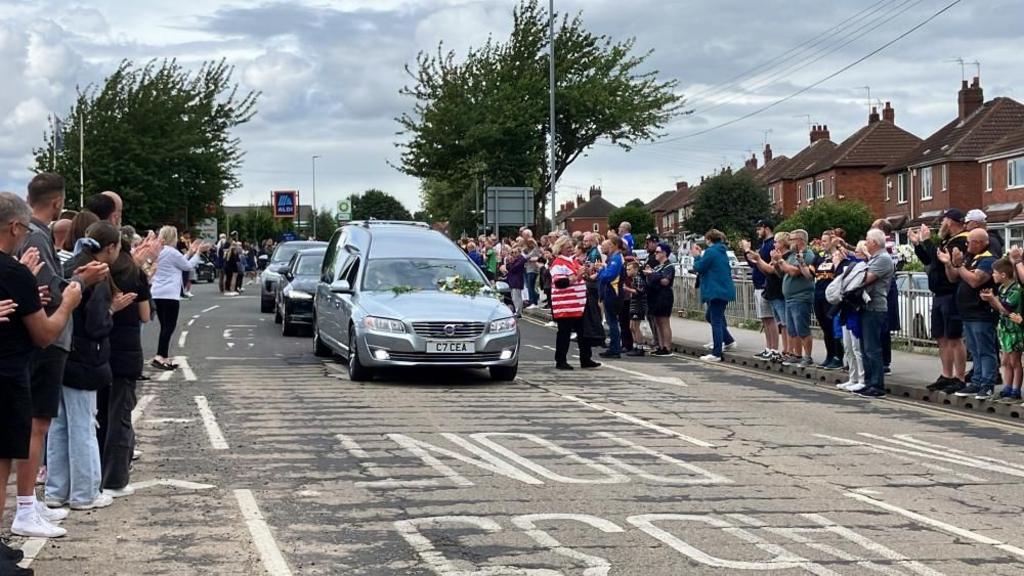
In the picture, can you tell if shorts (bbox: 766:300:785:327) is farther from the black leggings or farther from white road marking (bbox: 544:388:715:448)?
the black leggings

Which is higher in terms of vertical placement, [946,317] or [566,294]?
[566,294]

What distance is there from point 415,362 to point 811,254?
5.90 meters

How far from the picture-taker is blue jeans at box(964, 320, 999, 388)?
13.8 m

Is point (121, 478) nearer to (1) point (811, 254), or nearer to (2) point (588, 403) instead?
(2) point (588, 403)

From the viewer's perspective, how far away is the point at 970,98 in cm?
6888

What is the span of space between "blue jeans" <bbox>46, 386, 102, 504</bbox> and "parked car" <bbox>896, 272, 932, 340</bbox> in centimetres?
1418

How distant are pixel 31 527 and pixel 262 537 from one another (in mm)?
1266

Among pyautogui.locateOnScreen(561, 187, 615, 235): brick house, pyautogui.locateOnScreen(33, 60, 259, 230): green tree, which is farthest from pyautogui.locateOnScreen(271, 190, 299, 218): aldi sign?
pyautogui.locateOnScreen(561, 187, 615, 235): brick house

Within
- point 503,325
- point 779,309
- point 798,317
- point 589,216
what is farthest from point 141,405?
point 589,216

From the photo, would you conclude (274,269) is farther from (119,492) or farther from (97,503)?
(97,503)

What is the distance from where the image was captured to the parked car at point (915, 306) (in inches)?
768

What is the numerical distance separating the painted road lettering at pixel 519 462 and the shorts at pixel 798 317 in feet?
22.9

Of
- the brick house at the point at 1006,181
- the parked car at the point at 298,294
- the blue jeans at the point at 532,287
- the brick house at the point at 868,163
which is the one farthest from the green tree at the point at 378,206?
the parked car at the point at 298,294

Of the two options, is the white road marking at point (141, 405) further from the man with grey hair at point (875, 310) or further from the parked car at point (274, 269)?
the parked car at point (274, 269)
